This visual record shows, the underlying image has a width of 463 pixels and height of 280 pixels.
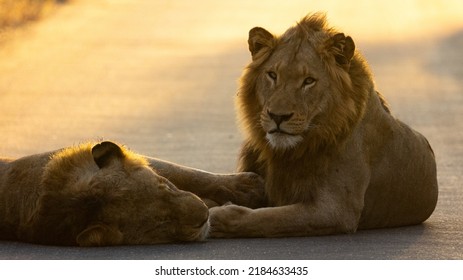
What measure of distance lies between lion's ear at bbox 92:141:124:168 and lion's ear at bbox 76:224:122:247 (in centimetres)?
34

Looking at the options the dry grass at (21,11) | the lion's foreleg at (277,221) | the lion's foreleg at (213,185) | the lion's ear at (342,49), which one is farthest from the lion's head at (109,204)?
the dry grass at (21,11)

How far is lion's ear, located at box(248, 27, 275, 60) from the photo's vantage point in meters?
9.14

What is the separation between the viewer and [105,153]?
8.06m

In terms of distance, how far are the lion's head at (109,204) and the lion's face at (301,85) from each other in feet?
3.26

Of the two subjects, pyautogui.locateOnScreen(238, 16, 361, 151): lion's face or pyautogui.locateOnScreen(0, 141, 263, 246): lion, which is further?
pyautogui.locateOnScreen(238, 16, 361, 151): lion's face

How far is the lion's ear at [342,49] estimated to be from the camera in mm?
9008

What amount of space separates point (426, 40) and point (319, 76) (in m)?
16.6

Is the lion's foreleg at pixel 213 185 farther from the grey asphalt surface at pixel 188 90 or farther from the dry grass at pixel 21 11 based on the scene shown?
the dry grass at pixel 21 11

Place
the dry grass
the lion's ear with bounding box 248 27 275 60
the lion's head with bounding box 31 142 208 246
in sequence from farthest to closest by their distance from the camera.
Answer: the dry grass, the lion's ear with bounding box 248 27 275 60, the lion's head with bounding box 31 142 208 246

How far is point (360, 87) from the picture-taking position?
Answer: 914 centimetres

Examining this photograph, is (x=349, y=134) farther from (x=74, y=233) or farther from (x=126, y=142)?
(x=126, y=142)

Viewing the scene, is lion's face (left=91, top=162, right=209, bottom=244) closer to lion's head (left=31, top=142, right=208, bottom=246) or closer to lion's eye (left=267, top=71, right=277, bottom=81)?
lion's head (left=31, top=142, right=208, bottom=246)

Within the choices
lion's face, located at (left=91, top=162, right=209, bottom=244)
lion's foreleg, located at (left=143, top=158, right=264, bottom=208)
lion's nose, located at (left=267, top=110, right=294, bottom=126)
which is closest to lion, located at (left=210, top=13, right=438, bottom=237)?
lion's nose, located at (left=267, top=110, right=294, bottom=126)

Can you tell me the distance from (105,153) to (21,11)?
619 inches
